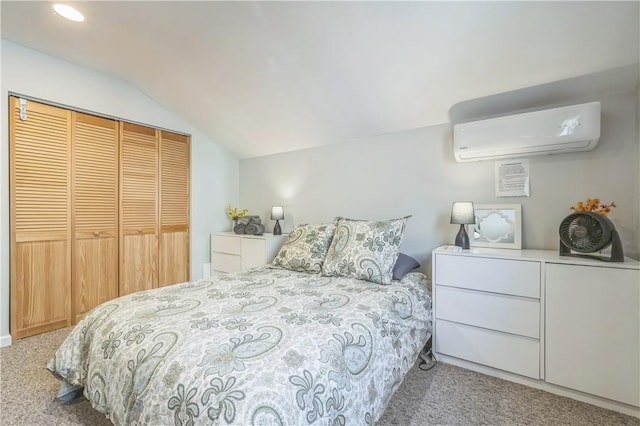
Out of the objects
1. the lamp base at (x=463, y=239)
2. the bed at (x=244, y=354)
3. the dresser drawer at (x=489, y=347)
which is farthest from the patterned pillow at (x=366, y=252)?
the dresser drawer at (x=489, y=347)

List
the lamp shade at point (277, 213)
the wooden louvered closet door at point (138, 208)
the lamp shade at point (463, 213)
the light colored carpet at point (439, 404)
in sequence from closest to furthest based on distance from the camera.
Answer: the light colored carpet at point (439, 404) < the lamp shade at point (463, 213) < the wooden louvered closet door at point (138, 208) < the lamp shade at point (277, 213)

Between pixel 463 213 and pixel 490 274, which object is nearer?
pixel 490 274

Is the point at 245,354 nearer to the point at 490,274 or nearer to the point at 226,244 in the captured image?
the point at 490,274

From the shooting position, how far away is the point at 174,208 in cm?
352

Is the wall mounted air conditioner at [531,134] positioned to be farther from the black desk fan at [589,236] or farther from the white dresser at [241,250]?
the white dresser at [241,250]

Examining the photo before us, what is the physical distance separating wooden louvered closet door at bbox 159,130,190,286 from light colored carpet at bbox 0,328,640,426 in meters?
1.57

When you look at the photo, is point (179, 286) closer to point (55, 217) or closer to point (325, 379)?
point (325, 379)

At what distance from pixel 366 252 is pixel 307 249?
0.58 m

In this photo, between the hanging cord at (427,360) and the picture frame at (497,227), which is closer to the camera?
the hanging cord at (427,360)

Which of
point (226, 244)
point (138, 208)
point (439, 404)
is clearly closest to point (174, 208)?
point (138, 208)

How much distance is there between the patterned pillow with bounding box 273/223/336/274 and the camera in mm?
2461

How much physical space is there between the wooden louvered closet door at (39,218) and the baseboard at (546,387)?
3331mm

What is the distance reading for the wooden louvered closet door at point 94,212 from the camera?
273cm

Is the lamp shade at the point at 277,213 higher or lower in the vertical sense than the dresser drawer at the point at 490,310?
higher
